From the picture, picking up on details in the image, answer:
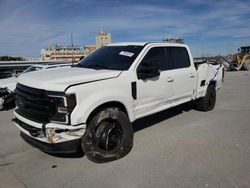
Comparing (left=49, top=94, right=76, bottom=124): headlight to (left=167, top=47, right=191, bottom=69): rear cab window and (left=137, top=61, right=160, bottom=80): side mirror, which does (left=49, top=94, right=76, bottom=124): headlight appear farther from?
(left=167, top=47, right=191, bottom=69): rear cab window

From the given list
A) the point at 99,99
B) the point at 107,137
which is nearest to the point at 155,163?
the point at 107,137

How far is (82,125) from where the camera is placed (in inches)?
151

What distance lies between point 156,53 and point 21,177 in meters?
3.50

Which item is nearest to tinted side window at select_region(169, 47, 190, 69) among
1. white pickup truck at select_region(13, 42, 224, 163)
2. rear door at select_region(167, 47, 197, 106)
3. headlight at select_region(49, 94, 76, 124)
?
rear door at select_region(167, 47, 197, 106)

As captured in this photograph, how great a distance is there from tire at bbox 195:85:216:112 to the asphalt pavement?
4.54 ft

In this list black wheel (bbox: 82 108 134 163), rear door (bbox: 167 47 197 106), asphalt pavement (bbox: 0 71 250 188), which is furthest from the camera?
→ rear door (bbox: 167 47 197 106)

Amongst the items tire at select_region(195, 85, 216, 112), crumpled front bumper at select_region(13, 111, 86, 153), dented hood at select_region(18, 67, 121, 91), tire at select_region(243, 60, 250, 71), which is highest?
dented hood at select_region(18, 67, 121, 91)

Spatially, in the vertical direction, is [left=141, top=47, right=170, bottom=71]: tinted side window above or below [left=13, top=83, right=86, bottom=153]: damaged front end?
above

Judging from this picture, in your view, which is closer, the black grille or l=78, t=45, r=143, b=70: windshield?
the black grille

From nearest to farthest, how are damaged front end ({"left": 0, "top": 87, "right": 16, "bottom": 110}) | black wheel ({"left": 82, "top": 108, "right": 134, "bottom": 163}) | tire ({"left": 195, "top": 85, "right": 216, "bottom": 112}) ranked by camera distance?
black wheel ({"left": 82, "top": 108, "right": 134, "bottom": 163}), tire ({"left": 195, "top": 85, "right": 216, "bottom": 112}), damaged front end ({"left": 0, "top": 87, "right": 16, "bottom": 110})

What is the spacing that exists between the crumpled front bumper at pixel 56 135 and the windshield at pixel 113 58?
1.57 metres

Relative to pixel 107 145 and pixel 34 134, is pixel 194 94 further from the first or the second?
pixel 34 134

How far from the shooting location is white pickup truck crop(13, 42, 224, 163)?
3.80 metres

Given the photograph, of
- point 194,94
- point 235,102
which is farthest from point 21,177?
point 235,102
